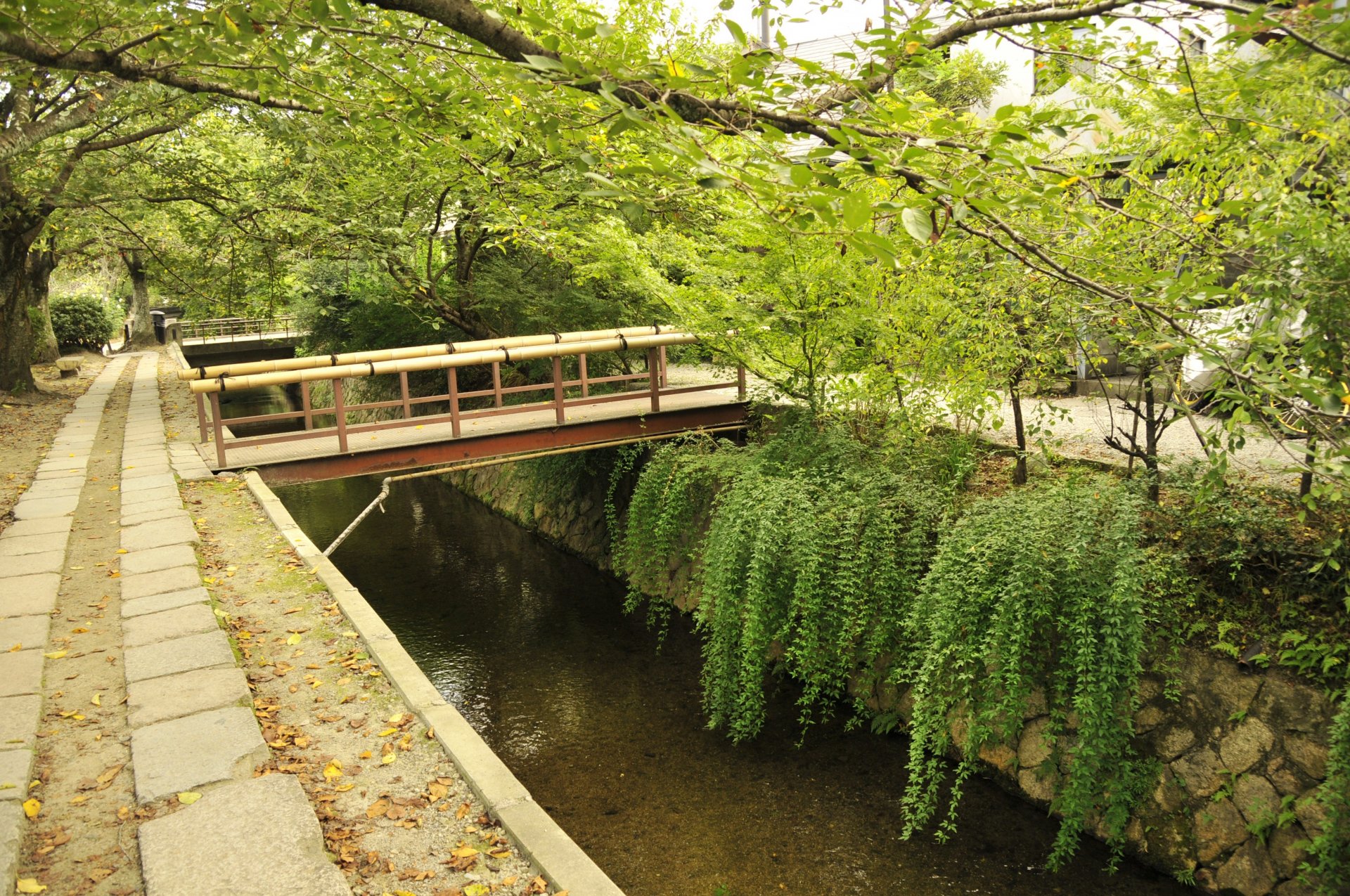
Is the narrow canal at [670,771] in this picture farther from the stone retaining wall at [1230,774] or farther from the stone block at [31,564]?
the stone block at [31,564]

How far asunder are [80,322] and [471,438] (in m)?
25.2

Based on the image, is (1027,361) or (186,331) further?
(186,331)

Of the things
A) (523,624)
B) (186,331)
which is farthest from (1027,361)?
(186,331)

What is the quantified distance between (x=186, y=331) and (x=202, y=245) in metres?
20.0

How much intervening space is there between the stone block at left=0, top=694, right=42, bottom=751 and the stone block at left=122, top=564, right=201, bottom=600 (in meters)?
1.29

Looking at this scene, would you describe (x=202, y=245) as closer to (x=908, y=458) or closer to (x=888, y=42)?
(x=908, y=458)

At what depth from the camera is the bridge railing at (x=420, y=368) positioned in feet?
27.0

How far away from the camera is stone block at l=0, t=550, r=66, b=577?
558 centimetres

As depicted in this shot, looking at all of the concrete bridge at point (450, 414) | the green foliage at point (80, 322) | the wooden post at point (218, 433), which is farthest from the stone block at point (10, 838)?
the green foliage at point (80, 322)

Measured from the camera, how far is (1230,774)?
16.3 ft

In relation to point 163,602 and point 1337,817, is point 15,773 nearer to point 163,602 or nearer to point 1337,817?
point 163,602

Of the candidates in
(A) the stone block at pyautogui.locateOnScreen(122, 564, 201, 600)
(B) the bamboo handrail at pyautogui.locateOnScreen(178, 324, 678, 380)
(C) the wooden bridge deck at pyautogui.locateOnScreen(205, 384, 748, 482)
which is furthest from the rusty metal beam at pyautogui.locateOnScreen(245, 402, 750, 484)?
(A) the stone block at pyautogui.locateOnScreen(122, 564, 201, 600)

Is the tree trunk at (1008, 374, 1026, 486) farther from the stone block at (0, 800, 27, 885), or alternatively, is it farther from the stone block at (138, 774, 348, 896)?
the stone block at (0, 800, 27, 885)

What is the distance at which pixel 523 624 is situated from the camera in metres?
9.77
